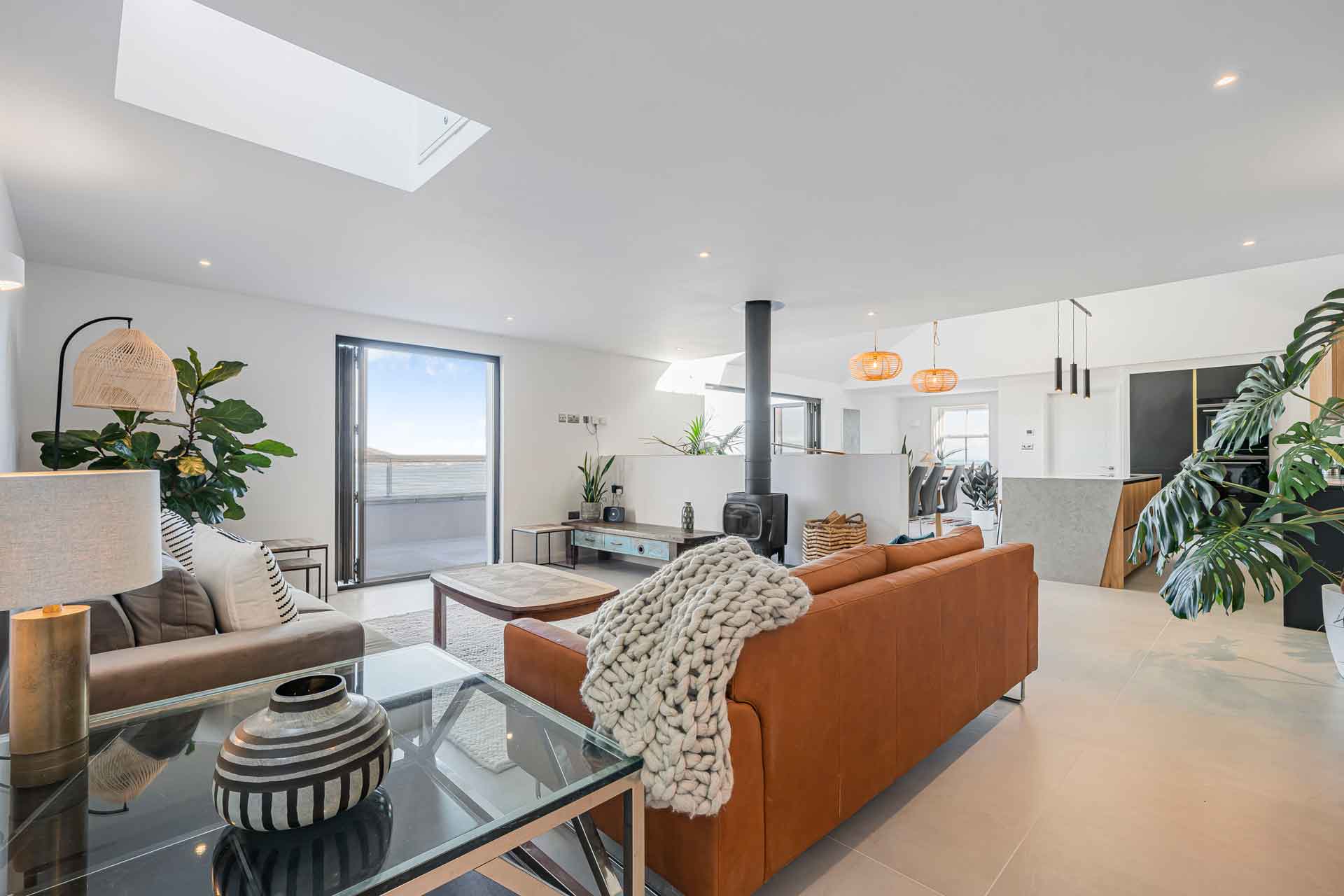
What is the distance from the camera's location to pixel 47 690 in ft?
3.59

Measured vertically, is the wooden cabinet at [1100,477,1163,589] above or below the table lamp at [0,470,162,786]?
below

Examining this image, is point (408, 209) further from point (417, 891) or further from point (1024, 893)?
point (1024, 893)

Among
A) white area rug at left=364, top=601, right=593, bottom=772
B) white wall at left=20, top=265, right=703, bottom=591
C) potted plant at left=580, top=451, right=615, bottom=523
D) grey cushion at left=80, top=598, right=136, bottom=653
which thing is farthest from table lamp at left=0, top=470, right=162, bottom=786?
potted plant at left=580, top=451, right=615, bottom=523

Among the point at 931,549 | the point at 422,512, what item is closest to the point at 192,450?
the point at 422,512

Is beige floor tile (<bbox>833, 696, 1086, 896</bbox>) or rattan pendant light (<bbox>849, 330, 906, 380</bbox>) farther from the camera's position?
rattan pendant light (<bbox>849, 330, 906, 380</bbox>)

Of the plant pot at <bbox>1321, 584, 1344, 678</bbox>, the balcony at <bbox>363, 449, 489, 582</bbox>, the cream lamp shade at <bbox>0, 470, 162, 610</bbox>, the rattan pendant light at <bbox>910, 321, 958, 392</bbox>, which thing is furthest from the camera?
the rattan pendant light at <bbox>910, 321, 958, 392</bbox>

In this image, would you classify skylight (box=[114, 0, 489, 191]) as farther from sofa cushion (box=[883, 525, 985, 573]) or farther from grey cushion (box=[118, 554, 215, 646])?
sofa cushion (box=[883, 525, 985, 573])

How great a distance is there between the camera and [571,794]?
111cm

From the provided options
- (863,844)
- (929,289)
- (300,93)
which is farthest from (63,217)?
(929,289)

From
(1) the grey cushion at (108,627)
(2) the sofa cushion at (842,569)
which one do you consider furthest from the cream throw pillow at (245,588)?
(2) the sofa cushion at (842,569)

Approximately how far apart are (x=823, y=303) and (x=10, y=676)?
15.9 ft

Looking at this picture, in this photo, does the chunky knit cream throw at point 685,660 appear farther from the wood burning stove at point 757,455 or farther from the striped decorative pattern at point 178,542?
the wood burning stove at point 757,455

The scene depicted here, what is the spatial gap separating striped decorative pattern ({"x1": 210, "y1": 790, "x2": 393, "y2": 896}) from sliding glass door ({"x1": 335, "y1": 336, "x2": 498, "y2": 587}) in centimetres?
471

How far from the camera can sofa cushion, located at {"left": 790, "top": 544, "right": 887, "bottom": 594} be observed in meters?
1.69
